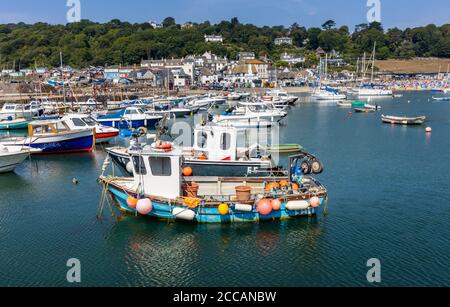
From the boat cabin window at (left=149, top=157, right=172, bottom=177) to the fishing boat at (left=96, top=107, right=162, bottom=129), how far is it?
26185mm

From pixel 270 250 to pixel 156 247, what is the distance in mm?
4012

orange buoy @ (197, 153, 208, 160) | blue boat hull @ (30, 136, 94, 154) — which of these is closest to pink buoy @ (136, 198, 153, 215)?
orange buoy @ (197, 153, 208, 160)

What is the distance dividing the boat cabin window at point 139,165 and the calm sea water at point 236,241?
2.00 m

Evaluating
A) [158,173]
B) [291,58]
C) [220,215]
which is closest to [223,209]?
[220,215]

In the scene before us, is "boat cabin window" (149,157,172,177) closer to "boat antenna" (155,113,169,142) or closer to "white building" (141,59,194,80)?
"boat antenna" (155,113,169,142)

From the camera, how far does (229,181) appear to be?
754 inches

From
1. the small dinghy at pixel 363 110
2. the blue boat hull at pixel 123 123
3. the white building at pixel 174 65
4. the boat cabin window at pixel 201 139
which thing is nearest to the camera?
the boat cabin window at pixel 201 139

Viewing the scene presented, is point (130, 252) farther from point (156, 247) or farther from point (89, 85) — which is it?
point (89, 85)

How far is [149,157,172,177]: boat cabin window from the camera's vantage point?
1705cm

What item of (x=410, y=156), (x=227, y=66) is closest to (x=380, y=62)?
(x=227, y=66)

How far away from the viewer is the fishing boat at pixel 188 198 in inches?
661

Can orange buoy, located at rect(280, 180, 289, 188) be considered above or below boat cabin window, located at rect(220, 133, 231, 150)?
below

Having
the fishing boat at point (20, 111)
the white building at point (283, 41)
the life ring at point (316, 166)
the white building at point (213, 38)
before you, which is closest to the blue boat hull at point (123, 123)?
the fishing boat at point (20, 111)

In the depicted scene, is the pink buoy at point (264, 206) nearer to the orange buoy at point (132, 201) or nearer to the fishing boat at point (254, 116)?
the orange buoy at point (132, 201)
